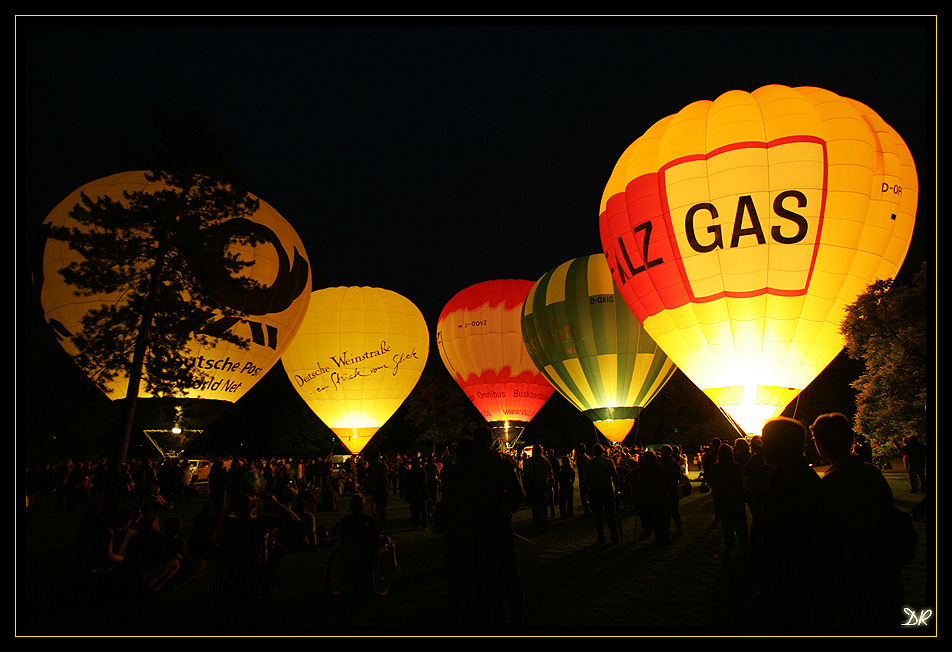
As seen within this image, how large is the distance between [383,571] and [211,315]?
10287 mm

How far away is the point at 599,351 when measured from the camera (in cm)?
2014

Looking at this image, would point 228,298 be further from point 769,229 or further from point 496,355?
point 496,355

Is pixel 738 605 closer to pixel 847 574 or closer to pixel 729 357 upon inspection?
pixel 847 574

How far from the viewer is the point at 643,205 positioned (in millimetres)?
13367

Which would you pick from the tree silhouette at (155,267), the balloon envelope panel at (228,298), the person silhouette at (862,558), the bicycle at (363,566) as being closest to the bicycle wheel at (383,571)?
the bicycle at (363,566)

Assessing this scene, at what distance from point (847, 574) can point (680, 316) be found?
11405mm

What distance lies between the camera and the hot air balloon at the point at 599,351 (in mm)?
20031

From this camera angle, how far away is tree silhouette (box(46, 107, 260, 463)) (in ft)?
40.9

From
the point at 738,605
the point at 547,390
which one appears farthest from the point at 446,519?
the point at 547,390

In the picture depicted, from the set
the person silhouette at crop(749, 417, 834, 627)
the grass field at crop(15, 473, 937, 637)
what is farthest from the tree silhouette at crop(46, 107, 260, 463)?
the person silhouette at crop(749, 417, 834, 627)

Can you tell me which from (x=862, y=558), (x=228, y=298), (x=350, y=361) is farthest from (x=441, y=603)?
(x=350, y=361)

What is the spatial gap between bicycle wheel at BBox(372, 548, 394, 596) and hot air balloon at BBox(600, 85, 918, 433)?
9367mm

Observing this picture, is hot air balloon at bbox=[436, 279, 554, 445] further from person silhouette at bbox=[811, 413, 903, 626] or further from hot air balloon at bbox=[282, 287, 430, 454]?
person silhouette at bbox=[811, 413, 903, 626]

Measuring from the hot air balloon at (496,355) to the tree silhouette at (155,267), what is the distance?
14.5 metres
